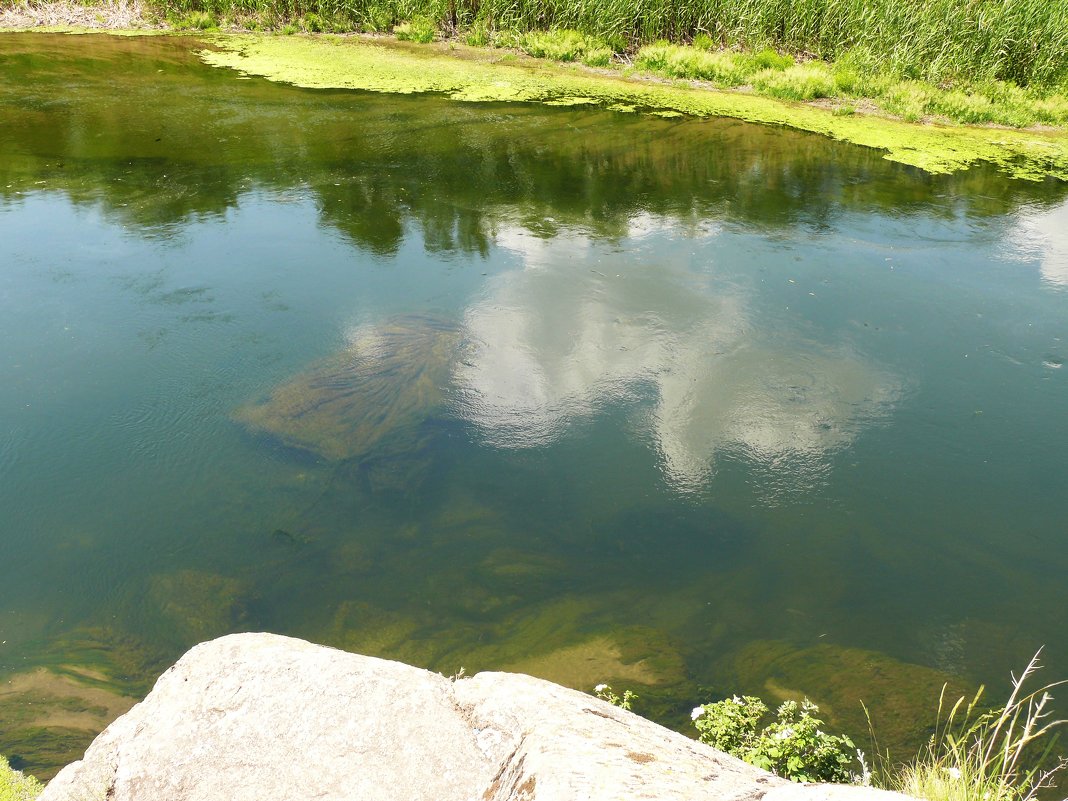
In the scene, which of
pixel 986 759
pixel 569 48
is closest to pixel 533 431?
pixel 986 759

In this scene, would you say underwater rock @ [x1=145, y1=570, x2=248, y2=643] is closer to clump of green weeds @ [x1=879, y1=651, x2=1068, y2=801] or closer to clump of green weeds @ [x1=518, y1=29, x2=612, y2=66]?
clump of green weeds @ [x1=879, y1=651, x2=1068, y2=801]

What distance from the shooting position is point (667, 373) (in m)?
4.70

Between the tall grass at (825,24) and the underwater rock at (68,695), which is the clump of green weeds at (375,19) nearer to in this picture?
the tall grass at (825,24)

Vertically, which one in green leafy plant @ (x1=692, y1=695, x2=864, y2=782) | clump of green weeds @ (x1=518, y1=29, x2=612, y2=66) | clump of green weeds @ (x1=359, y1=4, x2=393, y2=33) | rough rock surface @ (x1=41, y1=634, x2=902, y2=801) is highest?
clump of green weeds @ (x1=359, y1=4, x2=393, y2=33)

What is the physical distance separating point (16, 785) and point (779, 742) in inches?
86.2

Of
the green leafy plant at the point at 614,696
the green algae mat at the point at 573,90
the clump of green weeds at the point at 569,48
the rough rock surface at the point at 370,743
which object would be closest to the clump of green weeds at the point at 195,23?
the green algae mat at the point at 573,90

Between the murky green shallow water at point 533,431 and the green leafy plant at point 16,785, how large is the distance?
0.17 meters

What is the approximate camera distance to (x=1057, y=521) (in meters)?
3.75

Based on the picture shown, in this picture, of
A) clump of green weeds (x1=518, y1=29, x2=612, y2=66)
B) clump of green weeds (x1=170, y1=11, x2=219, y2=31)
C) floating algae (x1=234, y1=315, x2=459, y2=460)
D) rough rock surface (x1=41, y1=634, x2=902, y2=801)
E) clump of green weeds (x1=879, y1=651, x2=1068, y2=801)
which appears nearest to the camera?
rough rock surface (x1=41, y1=634, x2=902, y2=801)

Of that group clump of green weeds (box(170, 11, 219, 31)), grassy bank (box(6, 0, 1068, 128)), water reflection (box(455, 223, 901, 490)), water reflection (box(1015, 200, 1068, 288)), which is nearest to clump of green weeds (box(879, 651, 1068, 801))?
water reflection (box(455, 223, 901, 490))

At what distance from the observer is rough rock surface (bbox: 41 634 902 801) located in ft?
4.80

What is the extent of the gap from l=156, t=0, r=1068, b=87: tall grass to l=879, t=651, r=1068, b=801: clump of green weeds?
32.9 ft

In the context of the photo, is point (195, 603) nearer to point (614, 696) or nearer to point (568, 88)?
point (614, 696)

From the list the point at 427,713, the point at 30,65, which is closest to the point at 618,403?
the point at 427,713
